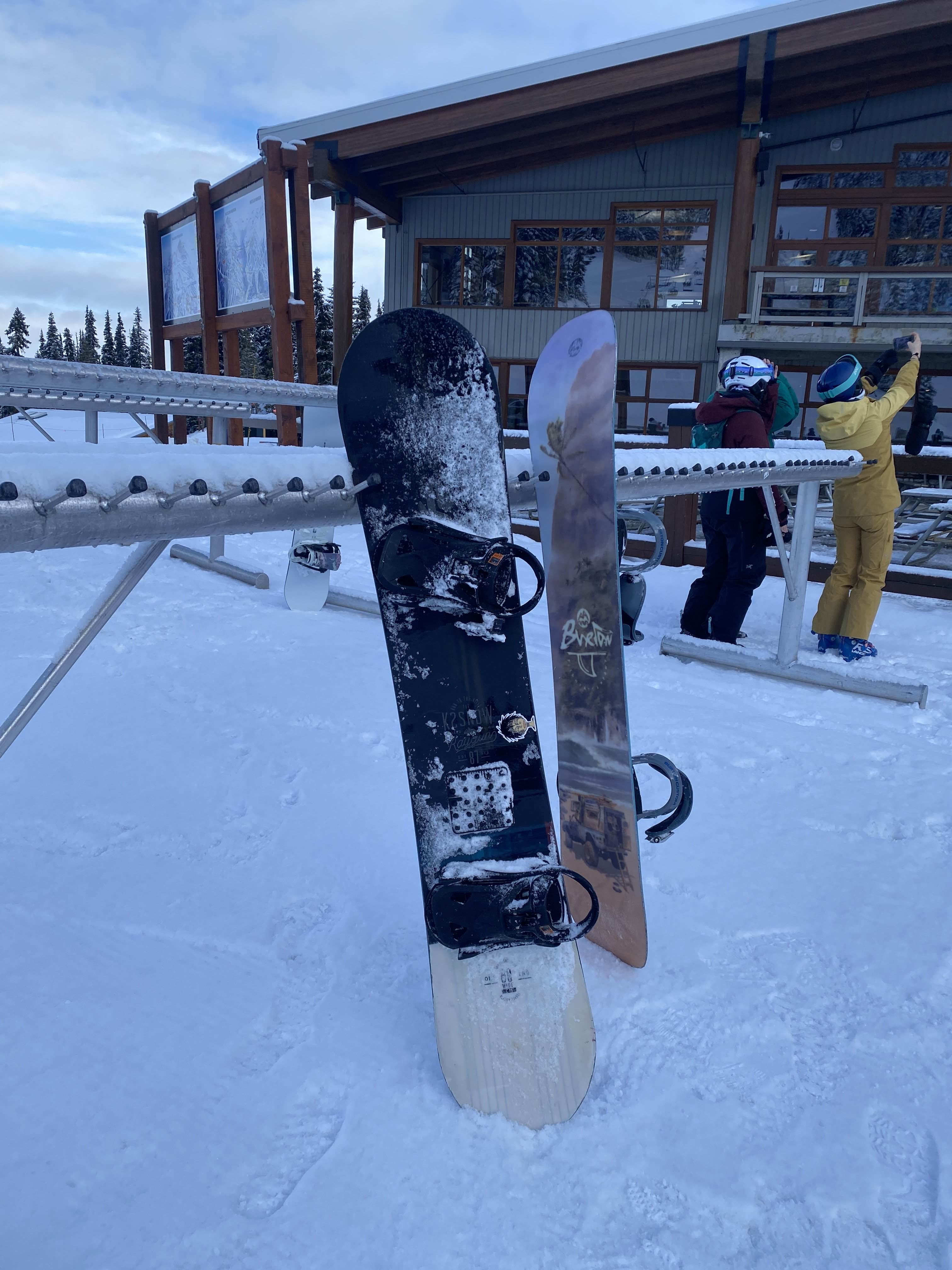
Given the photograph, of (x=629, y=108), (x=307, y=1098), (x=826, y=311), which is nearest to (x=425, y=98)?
(x=629, y=108)

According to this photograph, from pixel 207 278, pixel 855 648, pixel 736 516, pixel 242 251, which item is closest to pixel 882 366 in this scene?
pixel 736 516

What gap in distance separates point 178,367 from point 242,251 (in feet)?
9.60

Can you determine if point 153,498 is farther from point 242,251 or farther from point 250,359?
Result: point 250,359

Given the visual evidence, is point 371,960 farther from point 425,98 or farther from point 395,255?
point 395,255

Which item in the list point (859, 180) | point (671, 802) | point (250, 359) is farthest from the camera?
point (250, 359)

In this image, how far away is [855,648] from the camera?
4.34 meters

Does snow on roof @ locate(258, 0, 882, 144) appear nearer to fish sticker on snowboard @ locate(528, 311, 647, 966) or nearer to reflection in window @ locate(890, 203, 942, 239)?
reflection in window @ locate(890, 203, 942, 239)

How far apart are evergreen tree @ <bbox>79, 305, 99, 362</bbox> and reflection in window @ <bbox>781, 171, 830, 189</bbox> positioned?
76.2 metres

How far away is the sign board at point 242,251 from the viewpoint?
22.2 ft

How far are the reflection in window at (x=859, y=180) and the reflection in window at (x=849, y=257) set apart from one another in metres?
0.97

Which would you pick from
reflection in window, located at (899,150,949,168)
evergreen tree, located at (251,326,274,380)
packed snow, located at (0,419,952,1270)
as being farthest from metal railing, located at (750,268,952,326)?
evergreen tree, located at (251,326,274,380)

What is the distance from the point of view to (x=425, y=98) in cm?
1077

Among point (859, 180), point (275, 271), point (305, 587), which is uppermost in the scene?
point (859, 180)

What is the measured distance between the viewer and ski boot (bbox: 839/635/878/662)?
4.32 m
